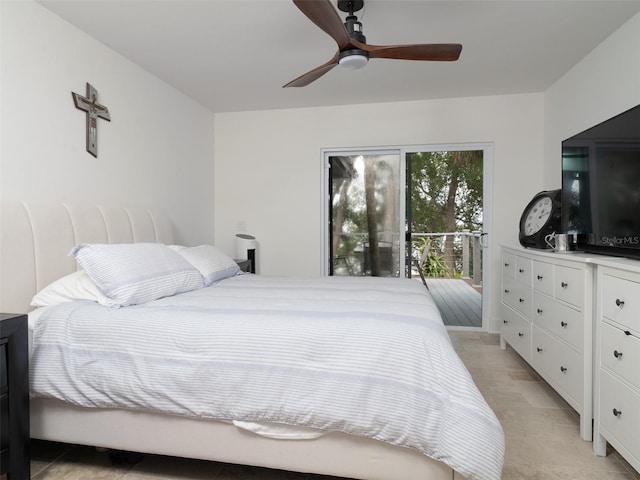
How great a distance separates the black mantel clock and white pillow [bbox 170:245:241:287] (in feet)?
7.34

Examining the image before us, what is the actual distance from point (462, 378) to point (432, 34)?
88.2 inches

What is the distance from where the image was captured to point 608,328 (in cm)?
169

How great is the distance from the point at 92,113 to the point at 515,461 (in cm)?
314

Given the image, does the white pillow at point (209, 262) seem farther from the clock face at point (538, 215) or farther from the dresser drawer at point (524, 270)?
the clock face at point (538, 215)

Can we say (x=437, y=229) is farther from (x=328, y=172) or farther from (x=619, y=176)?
(x=619, y=176)

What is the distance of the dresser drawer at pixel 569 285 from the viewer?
75.4 inches

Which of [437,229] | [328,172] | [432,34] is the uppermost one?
[432,34]

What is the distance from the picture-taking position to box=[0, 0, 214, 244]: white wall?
6.70 ft

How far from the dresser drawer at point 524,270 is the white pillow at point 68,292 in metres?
2.62

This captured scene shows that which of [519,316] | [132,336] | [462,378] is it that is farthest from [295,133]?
[462,378]

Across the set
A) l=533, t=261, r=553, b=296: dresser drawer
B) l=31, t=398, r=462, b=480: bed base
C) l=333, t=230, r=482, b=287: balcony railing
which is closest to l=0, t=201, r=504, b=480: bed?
l=31, t=398, r=462, b=480: bed base

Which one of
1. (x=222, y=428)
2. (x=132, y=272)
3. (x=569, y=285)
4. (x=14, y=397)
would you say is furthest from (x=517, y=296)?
(x=14, y=397)

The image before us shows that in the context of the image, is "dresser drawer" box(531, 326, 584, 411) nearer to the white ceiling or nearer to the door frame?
the door frame

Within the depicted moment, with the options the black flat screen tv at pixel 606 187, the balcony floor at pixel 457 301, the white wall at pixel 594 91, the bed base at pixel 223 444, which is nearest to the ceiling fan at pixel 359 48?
the black flat screen tv at pixel 606 187
